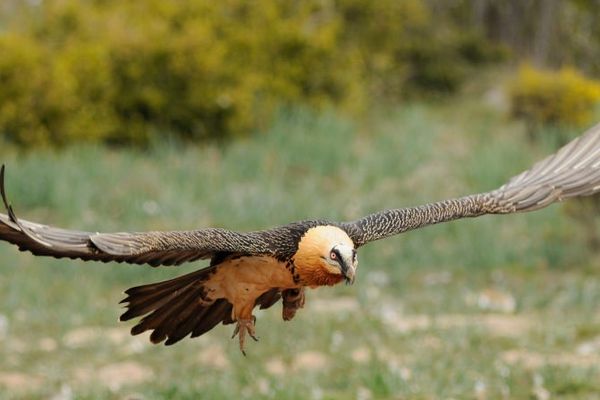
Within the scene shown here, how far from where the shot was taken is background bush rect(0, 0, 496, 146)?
12.2 m

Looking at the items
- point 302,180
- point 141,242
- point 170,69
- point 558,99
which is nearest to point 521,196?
point 141,242

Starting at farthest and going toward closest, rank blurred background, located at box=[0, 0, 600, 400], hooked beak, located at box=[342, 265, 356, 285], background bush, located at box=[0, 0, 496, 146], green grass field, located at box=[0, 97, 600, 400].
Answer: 1. background bush, located at box=[0, 0, 496, 146]
2. blurred background, located at box=[0, 0, 600, 400]
3. green grass field, located at box=[0, 97, 600, 400]
4. hooked beak, located at box=[342, 265, 356, 285]

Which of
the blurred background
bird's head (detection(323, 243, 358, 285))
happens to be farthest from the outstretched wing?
the blurred background

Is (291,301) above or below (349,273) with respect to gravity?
above

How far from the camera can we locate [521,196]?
5457 millimetres

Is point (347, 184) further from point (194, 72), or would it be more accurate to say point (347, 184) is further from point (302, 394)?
point (302, 394)

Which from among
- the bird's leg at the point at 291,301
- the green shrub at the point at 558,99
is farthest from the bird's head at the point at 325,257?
the green shrub at the point at 558,99

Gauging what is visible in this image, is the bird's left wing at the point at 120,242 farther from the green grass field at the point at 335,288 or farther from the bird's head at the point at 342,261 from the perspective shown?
the green grass field at the point at 335,288

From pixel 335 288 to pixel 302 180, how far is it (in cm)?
267

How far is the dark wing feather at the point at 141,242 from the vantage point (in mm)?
3678

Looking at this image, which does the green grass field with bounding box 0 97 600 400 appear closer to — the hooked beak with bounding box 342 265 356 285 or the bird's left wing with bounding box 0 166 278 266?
the bird's left wing with bounding box 0 166 278 266

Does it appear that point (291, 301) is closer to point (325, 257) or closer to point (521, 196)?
point (325, 257)

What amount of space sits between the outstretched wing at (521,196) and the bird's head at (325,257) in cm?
27

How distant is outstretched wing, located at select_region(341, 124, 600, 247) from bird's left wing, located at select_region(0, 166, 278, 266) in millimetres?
488
